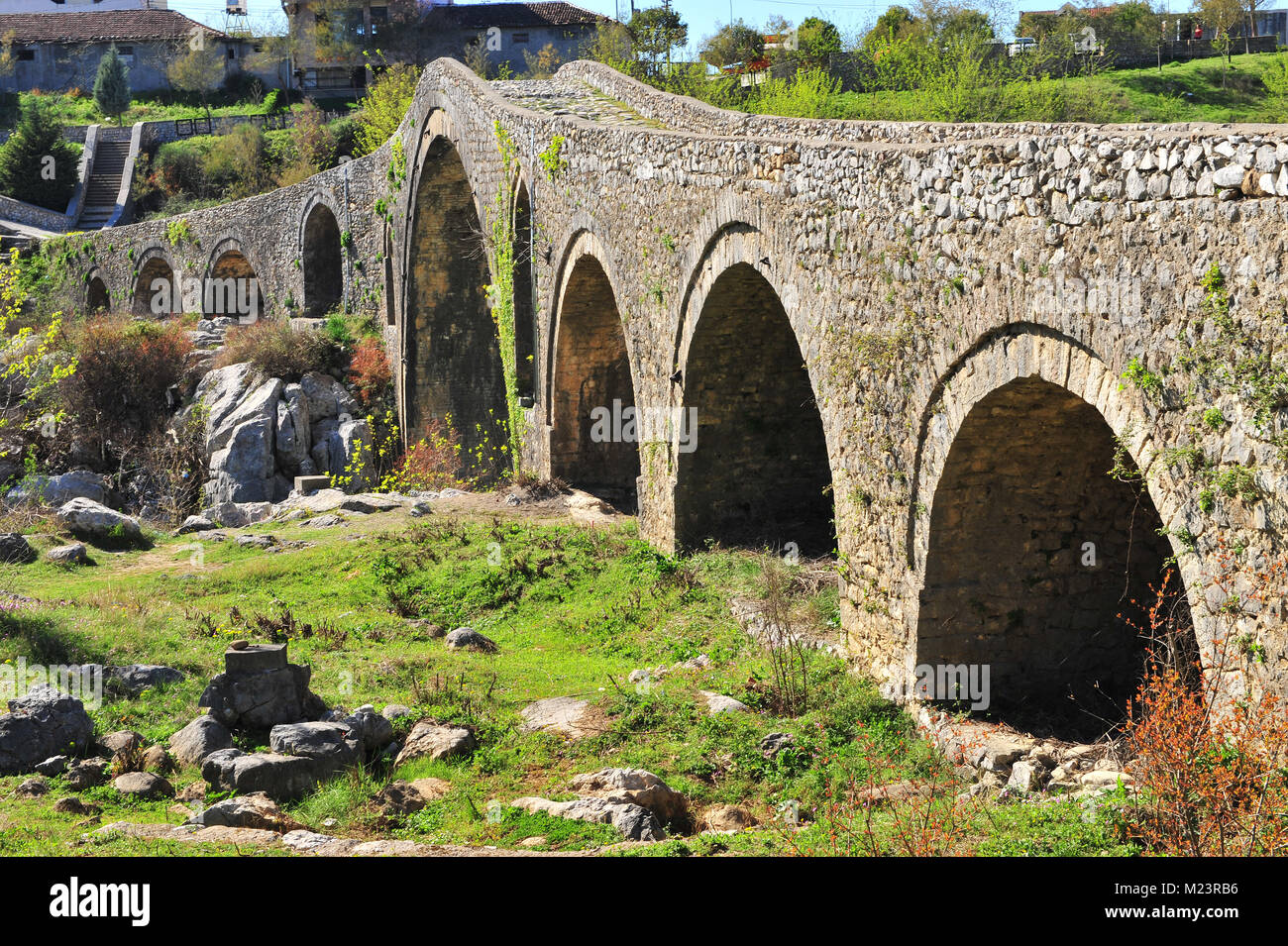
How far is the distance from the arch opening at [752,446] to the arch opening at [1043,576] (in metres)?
3.78

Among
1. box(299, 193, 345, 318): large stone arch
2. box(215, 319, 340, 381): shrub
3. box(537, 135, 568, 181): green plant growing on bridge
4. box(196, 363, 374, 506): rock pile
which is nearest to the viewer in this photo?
box(537, 135, 568, 181): green plant growing on bridge

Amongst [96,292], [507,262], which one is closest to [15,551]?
[507,262]

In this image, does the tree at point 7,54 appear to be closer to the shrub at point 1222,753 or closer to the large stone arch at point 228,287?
the large stone arch at point 228,287

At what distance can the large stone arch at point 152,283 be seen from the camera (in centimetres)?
3447

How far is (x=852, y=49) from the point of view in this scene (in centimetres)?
3797

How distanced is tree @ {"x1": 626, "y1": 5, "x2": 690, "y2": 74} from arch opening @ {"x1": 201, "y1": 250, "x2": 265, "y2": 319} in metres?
12.4

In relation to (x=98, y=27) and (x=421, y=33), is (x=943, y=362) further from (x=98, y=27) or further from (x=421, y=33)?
(x=98, y=27)

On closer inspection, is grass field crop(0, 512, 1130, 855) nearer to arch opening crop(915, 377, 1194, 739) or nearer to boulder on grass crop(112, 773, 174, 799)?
boulder on grass crop(112, 773, 174, 799)

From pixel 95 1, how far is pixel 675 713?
210 ft

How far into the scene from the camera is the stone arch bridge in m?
4.82

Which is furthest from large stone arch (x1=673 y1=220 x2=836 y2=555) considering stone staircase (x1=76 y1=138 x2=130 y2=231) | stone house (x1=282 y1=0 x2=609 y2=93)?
stone house (x1=282 y1=0 x2=609 y2=93)

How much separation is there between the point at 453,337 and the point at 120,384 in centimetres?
611

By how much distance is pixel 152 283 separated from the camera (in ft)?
117
